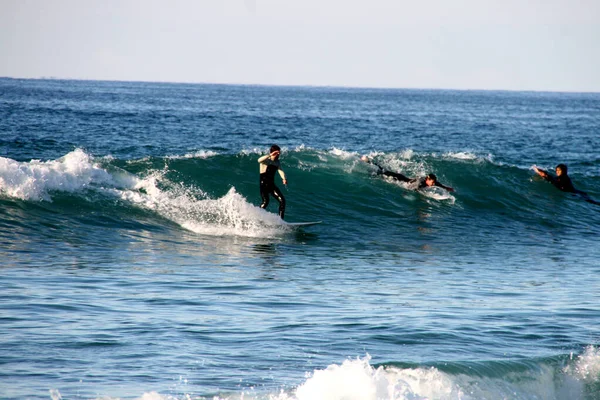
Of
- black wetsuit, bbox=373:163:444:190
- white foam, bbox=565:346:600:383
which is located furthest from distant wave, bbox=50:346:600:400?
black wetsuit, bbox=373:163:444:190

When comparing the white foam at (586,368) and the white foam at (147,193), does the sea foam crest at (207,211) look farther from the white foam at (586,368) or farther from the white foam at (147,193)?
the white foam at (586,368)

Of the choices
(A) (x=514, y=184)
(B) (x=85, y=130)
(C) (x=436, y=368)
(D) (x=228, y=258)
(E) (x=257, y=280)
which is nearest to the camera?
(C) (x=436, y=368)

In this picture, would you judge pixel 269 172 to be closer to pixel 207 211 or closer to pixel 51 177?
pixel 207 211

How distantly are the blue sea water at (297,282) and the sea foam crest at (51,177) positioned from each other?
0.04 meters

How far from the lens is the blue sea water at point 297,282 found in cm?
761

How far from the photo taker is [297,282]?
11914 millimetres

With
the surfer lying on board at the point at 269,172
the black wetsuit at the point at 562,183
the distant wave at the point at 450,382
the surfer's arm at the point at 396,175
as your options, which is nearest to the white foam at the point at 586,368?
the distant wave at the point at 450,382

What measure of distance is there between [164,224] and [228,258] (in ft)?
11.1

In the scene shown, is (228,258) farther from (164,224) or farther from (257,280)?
(164,224)

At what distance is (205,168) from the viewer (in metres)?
21.4

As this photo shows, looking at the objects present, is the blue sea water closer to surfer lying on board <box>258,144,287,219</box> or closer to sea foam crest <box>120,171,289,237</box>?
sea foam crest <box>120,171,289,237</box>

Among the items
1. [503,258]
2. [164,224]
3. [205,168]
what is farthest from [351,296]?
[205,168]

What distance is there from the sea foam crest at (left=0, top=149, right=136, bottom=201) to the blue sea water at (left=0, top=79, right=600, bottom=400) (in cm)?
4

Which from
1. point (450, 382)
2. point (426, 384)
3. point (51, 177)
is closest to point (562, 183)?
point (51, 177)
